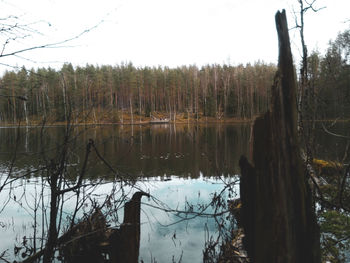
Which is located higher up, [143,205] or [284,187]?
[284,187]

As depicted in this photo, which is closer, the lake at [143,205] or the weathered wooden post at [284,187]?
the weathered wooden post at [284,187]

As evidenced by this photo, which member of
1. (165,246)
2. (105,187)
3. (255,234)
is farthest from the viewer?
(105,187)

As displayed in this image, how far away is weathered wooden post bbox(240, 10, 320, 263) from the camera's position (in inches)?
65.5

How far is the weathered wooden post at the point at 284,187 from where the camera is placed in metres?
1.66

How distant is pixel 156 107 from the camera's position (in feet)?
241

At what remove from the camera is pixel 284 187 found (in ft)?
5.58

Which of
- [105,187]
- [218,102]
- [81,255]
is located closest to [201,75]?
[218,102]

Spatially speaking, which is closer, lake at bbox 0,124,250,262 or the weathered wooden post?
the weathered wooden post

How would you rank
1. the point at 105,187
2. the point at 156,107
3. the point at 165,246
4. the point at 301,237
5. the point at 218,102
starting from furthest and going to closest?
the point at 156,107 < the point at 218,102 < the point at 105,187 < the point at 165,246 < the point at 301,237

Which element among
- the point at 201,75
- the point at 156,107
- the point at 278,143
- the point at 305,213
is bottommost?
the point at 305,213

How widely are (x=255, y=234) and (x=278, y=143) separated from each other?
0.78 meters

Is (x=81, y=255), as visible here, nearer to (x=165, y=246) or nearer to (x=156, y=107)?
(x=165, y=246)

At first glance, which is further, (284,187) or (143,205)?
(143,205)

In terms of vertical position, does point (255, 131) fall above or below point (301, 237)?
above
